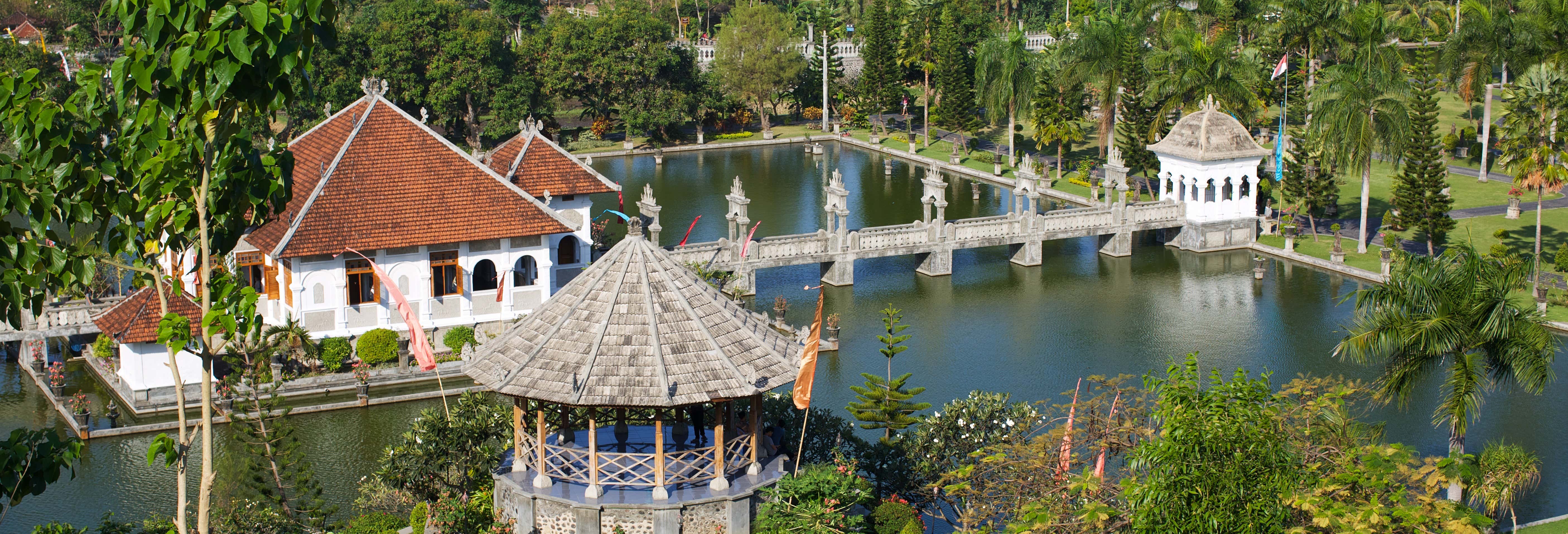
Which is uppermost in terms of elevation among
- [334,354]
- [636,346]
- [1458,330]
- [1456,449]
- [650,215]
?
[650,215]

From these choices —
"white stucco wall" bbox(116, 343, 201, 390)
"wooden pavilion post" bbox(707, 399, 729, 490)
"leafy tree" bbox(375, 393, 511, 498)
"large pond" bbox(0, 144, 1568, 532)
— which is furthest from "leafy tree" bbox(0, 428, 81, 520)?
"white stucco wall" bbox(116, 343, 201, 390)

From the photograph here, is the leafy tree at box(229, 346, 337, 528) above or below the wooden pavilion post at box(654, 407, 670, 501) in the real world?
below

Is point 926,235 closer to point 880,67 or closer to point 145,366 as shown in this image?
point 145,366

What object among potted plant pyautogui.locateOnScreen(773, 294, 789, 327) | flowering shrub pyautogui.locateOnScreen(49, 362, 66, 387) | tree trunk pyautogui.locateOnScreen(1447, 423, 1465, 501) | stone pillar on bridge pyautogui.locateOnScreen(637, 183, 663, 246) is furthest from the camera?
stone pillar on bridge pyautogui.locateOnScreen(637, 183, 663, 246)

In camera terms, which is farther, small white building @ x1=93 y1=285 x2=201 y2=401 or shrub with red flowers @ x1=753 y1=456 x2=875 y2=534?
small white building @ x1=93 y1=285 x2=201 y2=401

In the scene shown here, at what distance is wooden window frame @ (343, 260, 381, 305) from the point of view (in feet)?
134

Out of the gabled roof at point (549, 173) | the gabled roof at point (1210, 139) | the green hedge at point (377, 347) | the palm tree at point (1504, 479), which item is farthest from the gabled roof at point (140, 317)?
the gabled roof at point (1210, 139)

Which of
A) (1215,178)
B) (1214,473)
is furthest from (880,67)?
(1214,473)

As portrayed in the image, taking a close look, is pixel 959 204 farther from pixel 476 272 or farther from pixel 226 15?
pixel 226 15

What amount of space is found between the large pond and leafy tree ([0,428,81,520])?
16.7 meters

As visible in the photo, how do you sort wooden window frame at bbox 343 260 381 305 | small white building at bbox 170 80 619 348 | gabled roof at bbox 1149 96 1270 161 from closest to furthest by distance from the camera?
1. small white building at bbox 170 80 619 348
2. wooden window frame at bbox 343 260 381 305
3. gabled roof at bbox 1149 96 1270 161

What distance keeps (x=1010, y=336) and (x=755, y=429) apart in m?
21.3

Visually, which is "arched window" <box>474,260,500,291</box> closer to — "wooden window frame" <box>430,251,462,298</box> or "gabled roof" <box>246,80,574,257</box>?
"wooden window frame" <box>430,251,462,298</box>

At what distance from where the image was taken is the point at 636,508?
2391 cm
